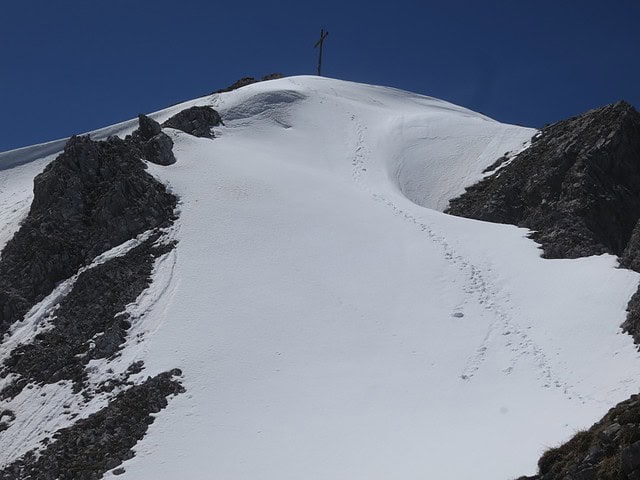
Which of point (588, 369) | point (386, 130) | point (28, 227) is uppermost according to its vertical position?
point (386, 130)

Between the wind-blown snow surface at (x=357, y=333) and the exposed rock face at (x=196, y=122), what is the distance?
367 centimetres

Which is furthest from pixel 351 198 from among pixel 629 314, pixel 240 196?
pixel 629 314

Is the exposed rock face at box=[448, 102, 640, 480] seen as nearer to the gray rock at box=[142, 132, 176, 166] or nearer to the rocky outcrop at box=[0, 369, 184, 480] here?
the gray rock at box=[142, 132, 176, 166]

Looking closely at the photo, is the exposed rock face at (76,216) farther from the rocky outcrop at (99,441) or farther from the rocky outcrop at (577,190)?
the rocky outcrop at (577,190)

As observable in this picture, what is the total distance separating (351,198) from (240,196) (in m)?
6.02

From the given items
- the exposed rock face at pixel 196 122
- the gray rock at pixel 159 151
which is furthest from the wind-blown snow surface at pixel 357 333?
the exposed rock face at pixel 196 122

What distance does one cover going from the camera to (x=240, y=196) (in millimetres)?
36969

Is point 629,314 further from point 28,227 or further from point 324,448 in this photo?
point 28,227

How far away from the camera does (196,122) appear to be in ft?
156

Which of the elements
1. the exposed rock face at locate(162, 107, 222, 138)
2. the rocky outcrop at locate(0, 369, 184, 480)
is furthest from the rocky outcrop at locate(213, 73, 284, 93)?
the rocky outcrop at locate(0, 369, 184, 480)

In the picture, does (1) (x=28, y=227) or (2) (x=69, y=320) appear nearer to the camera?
→ (2) (x=69, y=320)

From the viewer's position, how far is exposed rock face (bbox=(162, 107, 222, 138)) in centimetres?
4700

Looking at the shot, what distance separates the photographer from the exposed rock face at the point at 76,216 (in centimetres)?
3117

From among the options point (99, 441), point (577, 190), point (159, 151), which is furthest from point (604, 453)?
point (159, 151)
